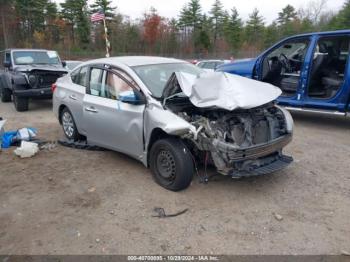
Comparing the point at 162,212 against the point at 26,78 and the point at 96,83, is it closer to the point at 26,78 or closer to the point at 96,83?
the point at 96,83

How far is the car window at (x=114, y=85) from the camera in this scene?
15.1ft

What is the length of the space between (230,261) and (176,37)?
153 feet

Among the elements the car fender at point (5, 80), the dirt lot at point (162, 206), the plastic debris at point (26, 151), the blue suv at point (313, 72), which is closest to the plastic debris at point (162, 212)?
the dirt lot at point (162, 206)

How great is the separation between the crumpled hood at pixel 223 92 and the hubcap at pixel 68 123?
2.68 metres

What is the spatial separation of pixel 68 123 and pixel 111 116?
180cm

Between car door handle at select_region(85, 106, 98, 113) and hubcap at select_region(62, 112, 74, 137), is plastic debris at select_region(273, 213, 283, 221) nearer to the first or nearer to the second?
car door handle at select_region(85, 106, 98, 113)

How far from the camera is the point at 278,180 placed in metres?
4.36

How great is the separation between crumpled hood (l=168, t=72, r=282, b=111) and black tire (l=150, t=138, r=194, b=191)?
0.61 metres

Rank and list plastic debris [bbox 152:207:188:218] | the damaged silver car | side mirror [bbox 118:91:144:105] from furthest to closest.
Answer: side mirror [bbox 118:91:144:105]
the damaged silver car
plastic debris [bbox 152:207:188:218]

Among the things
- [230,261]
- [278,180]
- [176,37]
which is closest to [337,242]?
[230,261]

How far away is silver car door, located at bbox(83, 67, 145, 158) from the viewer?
435 cm

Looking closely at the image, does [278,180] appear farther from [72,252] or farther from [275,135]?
[72,252]

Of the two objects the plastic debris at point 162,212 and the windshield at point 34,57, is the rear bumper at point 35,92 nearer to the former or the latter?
the windshield at point 34,57

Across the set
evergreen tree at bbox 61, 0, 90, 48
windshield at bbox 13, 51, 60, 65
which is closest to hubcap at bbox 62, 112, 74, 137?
windshield at bbox 13, 51, 60, 65
